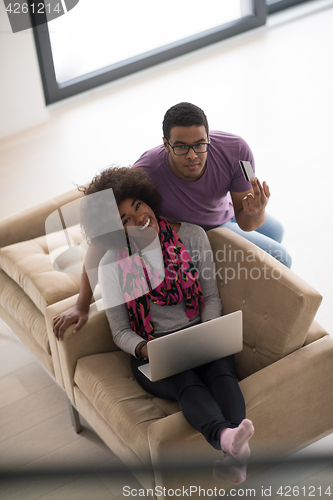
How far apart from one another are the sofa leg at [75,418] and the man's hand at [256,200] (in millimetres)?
950

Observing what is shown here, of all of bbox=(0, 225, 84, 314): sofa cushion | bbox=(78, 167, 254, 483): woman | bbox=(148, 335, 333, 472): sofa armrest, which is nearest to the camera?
bbox=(148, 335, 333, 472): sofa armrest

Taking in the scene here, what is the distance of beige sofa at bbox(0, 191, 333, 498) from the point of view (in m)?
1.48

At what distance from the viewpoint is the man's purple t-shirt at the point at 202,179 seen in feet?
6.43

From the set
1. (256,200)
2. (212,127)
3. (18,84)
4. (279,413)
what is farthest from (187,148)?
(18,84)

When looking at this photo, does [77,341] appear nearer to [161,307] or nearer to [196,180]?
[161,307]

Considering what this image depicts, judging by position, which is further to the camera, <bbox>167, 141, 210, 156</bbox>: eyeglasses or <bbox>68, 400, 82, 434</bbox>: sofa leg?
<bbox>68, 400, 82, 434</bbox>: sofa leg

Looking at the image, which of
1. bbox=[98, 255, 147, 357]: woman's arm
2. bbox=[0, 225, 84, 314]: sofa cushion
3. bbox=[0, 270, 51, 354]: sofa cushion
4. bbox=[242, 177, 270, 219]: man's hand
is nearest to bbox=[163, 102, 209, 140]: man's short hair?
bbox=[242, 177, 270, 219]: man's hand

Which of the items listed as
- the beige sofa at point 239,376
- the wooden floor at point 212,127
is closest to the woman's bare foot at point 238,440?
the beige sofa at point 239,376

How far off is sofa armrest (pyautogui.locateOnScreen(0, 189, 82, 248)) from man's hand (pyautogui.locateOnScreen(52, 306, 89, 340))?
2.34ft

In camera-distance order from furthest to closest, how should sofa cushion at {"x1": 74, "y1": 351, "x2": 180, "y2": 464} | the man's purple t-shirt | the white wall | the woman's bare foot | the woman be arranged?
the white wall, the man's purple t-shirt, the woman, sofa cushion at {"x1": 74, "y1": 351, "x2": 180, "y2": 464}, the woman's bare foot

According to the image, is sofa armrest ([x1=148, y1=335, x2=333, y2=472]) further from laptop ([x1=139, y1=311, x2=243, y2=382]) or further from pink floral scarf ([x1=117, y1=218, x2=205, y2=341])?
pink floral scarf ([x1=117, y1=218, x2=205, y2=341])

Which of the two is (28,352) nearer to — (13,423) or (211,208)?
(13,423)

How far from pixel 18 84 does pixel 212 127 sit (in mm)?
1692

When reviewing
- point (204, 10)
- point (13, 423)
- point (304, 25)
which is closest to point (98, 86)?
point (204, 10)
